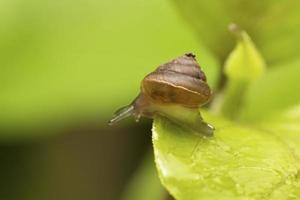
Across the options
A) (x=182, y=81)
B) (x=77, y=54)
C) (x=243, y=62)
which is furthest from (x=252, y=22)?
(x=77, y=54)

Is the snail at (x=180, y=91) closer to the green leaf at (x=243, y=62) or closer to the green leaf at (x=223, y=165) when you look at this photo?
the green leaf at (x=223, y=165)

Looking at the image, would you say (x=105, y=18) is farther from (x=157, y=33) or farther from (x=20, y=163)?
(x=20, y=163)

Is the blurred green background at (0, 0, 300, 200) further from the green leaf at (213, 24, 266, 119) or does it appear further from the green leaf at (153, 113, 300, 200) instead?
the green leaf at (153, 113, 300, 200)

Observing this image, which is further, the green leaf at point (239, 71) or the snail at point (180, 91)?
the green leaf at point (239, 71)

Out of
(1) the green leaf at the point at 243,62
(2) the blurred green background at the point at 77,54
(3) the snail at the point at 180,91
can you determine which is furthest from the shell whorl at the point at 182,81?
(2) the blurred green background at the point at 77,54

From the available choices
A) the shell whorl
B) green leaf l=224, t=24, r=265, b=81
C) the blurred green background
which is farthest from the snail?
the blurred green background

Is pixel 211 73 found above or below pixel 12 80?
below

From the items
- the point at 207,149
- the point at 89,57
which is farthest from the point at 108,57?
the point at 207,149
